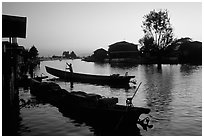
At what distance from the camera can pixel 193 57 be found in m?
74.5

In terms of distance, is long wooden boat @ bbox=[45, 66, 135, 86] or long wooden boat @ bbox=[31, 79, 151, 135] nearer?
long wooden boat @ bbox=[31, 79, 151, 135]

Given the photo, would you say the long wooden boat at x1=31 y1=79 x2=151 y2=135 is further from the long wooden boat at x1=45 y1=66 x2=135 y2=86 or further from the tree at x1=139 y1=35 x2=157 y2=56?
the tree at x1=139 y1=35 x2=157 y2=56

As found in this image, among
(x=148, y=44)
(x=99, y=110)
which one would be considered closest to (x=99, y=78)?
(x=99, y=110)

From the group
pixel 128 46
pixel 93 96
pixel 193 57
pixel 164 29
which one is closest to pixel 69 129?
pixel 93 96

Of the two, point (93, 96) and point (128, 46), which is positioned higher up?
point (128, 46)

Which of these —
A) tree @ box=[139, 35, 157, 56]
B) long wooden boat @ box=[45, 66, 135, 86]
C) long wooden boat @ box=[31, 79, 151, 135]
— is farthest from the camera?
tree @ box=[139, 35, 157, 56]

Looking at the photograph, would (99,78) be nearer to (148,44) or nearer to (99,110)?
(99,110)

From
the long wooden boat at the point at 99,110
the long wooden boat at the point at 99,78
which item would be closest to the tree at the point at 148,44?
the long wooden boat at the point at 99,78

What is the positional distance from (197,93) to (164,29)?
145 feet

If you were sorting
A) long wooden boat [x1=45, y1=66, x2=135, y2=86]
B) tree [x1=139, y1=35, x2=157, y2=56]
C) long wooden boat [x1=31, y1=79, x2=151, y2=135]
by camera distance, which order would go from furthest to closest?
tree [x1=139, y1=35, x2=157, y2=56] < long wooden boat [x1=45, y1=66, x2=135, y2=86] < long wooden boat [x1=31, y1=79, x2=151, y2=135]

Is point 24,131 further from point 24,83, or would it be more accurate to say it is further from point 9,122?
point 24,83

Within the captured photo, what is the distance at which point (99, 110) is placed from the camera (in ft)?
→ 48.1

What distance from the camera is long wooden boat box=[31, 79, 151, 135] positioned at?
1340 cm

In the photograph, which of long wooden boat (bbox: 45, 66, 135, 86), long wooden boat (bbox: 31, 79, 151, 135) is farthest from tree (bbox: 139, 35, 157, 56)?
long wooden boat (bbox: 31, 79, 151, 135)
